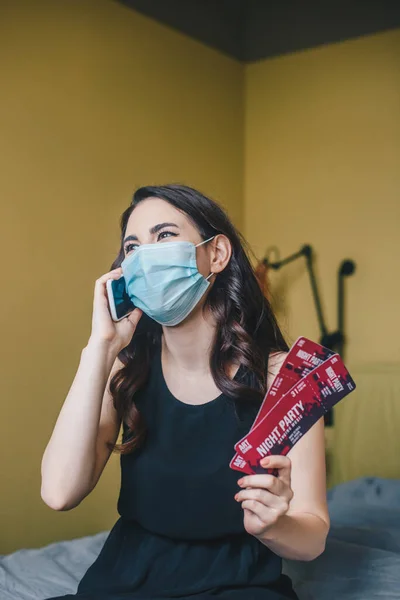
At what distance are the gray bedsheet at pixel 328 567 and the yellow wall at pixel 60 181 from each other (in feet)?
2.00

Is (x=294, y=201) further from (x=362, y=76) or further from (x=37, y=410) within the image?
(x=37, y=410)

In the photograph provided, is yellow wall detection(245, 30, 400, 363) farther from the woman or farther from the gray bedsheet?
the woman

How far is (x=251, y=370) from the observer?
4.66ft

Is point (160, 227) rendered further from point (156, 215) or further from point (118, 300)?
point (118, 300)

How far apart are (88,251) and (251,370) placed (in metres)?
1.50

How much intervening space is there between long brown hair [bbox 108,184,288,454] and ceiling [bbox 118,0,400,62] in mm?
1859

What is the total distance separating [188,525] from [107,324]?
411 millimetres

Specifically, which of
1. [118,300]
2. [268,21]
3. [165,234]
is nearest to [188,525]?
[118,300]

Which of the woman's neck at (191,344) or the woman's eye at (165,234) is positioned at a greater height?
the woman's eye at (165,234)

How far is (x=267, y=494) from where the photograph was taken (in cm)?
101

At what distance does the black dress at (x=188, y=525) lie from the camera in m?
1.32

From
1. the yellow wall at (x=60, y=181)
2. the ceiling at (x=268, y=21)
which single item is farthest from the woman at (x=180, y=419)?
the ceiling at (x=268, y=21)

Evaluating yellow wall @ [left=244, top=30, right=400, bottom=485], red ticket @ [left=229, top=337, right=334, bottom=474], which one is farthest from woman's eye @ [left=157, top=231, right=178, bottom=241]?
yellow wall @ [left=244, top=30, right=400, bottom=485]

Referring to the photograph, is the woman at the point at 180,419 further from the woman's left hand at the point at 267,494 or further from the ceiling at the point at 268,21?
the ceiling at the point at 268,21
